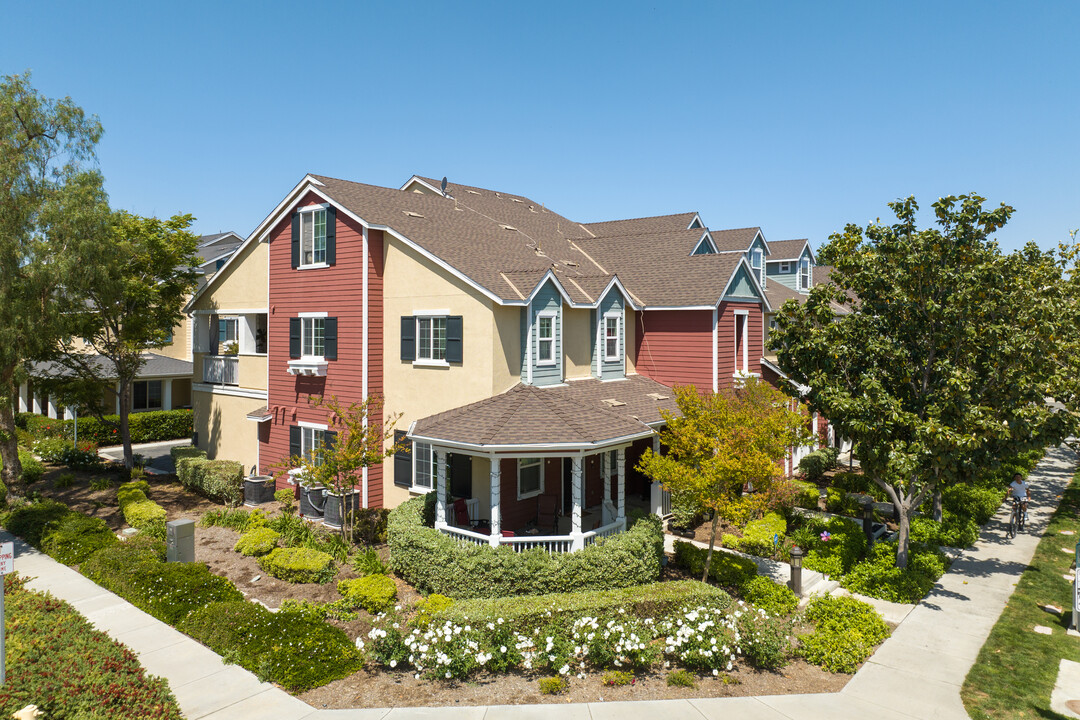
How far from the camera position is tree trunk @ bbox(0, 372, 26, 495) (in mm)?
19031

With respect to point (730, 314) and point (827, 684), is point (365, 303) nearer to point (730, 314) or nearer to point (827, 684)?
point (730, 314)

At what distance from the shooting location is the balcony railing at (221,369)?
1007 inches

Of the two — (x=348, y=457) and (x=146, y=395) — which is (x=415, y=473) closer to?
(x=348, y=457)

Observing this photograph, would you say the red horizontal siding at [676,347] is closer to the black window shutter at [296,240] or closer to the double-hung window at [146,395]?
the black window shutter at [296,240]

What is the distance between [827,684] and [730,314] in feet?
47.5

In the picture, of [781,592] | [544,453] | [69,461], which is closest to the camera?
[781,592]

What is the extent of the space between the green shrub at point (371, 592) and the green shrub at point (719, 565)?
7.36 metres

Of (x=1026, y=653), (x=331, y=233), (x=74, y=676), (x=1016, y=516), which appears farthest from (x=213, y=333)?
(x=1016, y=516)

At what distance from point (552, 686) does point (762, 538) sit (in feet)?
31.1

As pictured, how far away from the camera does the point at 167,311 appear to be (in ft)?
84.0

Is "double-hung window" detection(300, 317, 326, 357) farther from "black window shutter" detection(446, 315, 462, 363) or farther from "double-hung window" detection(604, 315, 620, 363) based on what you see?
"double-hung window" detection(604, 315, 620, 363)

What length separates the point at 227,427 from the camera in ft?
84.9

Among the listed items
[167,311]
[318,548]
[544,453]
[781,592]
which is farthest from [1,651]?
[167,311]

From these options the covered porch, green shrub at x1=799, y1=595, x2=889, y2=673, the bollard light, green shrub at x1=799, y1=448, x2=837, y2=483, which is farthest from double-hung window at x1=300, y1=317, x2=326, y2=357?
green shrub at x1=799, y1=448, x2=837, y2=483
